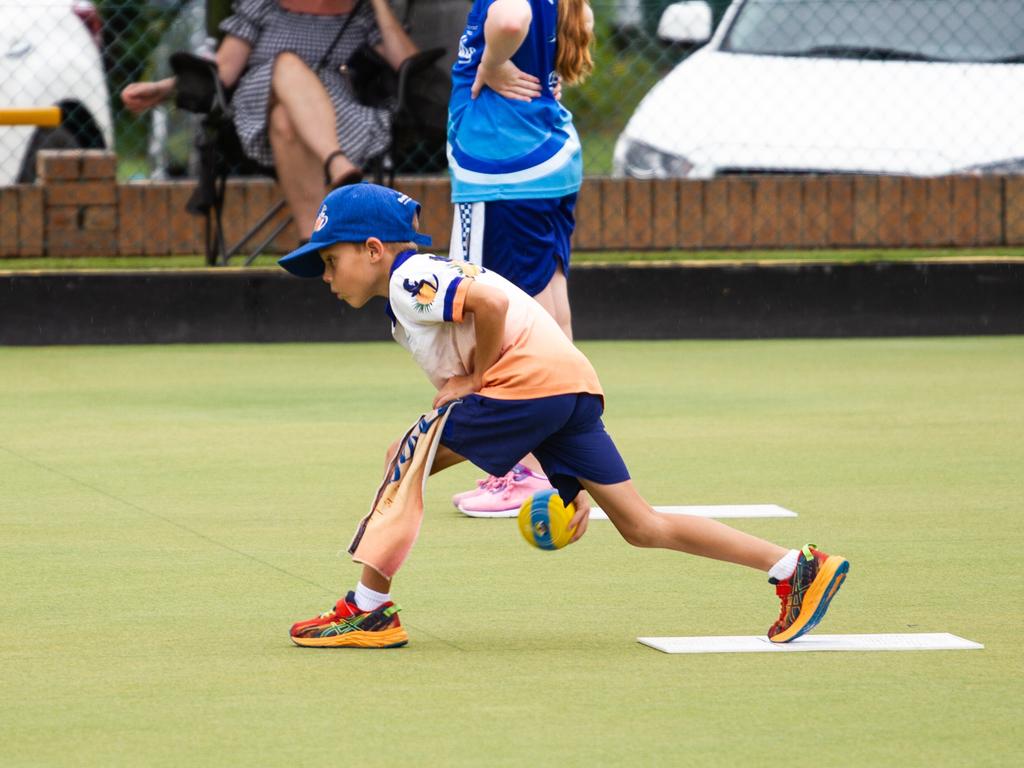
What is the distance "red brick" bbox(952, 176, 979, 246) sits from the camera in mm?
11180

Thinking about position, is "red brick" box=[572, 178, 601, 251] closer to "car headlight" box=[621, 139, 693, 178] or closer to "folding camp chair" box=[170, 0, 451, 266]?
"car headlight" box=[621, 139, 693, 178]

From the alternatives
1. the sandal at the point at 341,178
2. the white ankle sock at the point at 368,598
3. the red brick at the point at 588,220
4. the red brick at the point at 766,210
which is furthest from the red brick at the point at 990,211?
the white ankle sock at the point at 368,598

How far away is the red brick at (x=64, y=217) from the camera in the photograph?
11.1m

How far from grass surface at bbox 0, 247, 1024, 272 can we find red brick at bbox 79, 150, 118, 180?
471 millimetres

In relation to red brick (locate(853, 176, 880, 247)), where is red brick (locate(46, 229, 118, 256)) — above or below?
below

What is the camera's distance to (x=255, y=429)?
7.49 m

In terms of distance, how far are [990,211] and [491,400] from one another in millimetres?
7510

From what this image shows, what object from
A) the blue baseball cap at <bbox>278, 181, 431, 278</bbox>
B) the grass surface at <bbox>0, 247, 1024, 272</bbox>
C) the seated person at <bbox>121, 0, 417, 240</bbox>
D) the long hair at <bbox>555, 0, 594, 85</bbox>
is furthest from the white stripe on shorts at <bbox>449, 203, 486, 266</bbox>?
the grass surface at <bbox>0, 247, 1024, 272</bbox>

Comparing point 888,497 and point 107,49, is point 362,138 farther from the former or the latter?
point 888,497

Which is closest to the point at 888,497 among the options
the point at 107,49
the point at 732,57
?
the point at 732,57

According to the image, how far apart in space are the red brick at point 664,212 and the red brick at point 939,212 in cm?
132

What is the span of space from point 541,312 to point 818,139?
6.84 meters

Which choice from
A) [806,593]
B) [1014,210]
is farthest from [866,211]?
[806,593]

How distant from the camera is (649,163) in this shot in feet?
37.0
